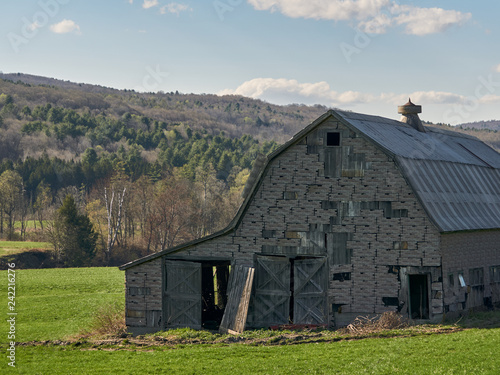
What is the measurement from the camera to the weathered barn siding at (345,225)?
2866cm

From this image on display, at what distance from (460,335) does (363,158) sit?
7.87 m

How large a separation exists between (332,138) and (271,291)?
6.66 m

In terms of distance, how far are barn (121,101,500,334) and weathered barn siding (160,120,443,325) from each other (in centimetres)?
4

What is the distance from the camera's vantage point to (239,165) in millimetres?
138500

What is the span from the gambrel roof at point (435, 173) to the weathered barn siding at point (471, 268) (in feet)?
2.01

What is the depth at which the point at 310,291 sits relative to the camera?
97.4 ft

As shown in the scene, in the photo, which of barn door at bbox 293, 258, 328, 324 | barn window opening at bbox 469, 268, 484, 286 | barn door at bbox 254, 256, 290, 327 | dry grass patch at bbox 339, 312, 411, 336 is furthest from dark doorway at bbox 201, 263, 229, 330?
barn window opening at bbox 469, 268, 484, 286

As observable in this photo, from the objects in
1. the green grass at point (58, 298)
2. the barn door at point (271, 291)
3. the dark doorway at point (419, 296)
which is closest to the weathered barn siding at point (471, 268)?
the dark doorway at point (419, 296)

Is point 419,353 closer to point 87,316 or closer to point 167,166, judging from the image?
point 87,316

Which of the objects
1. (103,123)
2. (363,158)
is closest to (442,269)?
(363,158)

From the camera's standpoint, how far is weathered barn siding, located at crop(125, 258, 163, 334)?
31109mm

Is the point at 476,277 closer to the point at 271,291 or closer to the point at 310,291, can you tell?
the point at 310,291

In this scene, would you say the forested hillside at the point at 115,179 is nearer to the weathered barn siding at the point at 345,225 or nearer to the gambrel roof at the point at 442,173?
the gambrel roof at the point at 442,173


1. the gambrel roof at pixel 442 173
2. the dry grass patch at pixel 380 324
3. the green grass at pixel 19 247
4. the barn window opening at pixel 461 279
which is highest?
the gambrel roof at pixel 442 173
